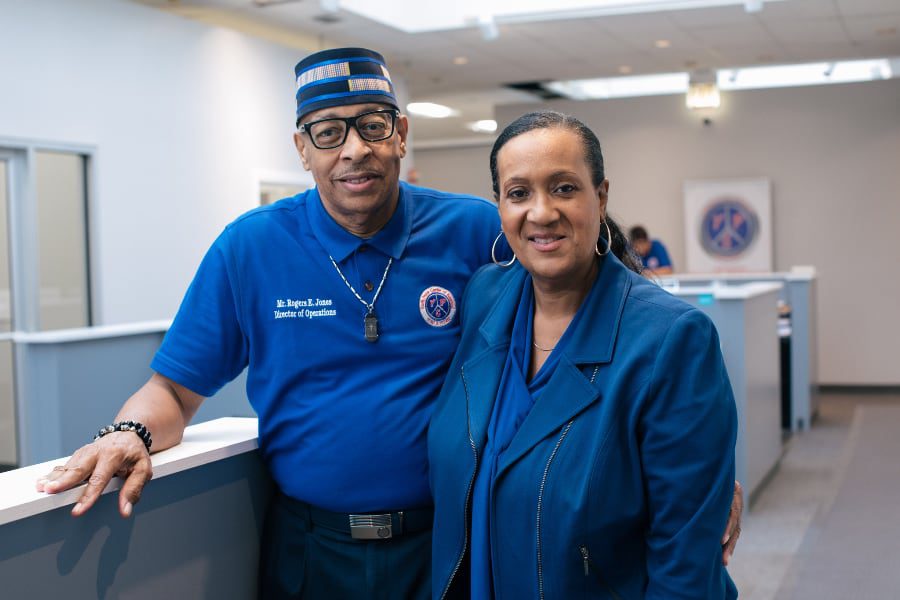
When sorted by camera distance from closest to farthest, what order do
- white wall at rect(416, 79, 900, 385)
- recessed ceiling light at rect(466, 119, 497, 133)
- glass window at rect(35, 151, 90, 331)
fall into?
glass window at rect(35, 151, 90, 331)
white wall at rect(416, 79, 900, 385)
recessed ceiling light at rect(466, 119, 497, 133)

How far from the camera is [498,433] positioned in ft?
5.41

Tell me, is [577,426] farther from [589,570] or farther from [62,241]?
[62,241]

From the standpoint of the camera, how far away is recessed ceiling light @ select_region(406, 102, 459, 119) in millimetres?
14047

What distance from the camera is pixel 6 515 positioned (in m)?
1.44

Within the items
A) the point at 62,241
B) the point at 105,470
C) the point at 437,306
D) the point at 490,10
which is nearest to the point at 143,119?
the point at 62,241

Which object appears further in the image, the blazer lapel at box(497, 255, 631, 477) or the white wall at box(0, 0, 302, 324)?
the white wall at box(0, 0, 302, 324)

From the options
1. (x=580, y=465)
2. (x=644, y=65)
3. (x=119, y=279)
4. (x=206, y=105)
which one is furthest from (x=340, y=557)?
(x=644, y=65)

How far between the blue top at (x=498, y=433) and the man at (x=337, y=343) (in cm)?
26

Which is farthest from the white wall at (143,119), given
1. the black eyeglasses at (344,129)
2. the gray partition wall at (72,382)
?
the black eyeglasses at (344,129)

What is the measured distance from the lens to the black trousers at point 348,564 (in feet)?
6.25

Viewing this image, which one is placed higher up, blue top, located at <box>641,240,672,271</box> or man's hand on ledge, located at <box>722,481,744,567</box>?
blue top, located at <box>641,240,672,271</box>

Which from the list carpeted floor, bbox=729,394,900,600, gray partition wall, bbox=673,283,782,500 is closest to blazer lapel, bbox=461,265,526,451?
carpeted floor, bbox=729,394,900,600

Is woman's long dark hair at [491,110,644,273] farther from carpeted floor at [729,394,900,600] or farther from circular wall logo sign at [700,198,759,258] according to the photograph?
circular wall logo sign at [700,198,759,258]

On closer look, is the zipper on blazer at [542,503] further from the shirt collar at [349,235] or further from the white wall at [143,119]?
the white wall at [143,119]
